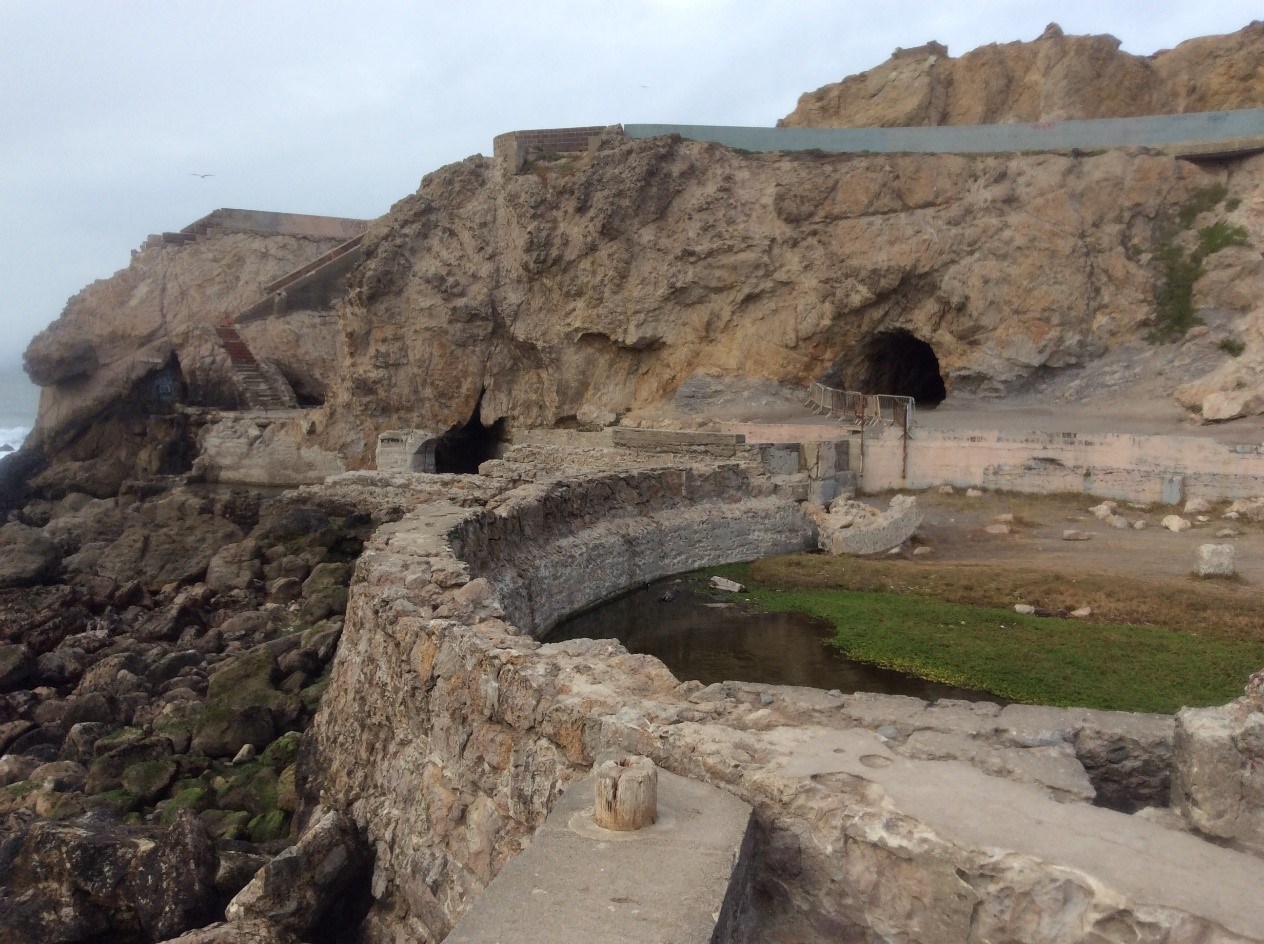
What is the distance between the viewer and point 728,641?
934 cm

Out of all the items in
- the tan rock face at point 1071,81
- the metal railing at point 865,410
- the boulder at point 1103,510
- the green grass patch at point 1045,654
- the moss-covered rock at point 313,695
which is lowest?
the moss-covered rock at point 313,695

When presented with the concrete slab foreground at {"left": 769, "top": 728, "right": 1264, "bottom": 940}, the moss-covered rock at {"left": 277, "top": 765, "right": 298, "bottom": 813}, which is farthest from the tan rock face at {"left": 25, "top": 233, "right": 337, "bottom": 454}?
the concrete slab foreground at {"left": 769, "top": 728, "right": 1264, "bottom": 940}

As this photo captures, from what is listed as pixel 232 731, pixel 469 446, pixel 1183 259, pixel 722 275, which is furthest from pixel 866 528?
pixel 469 446

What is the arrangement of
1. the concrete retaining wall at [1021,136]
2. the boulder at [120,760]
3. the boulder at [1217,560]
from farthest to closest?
1. the concrete retaining wall at [1021,136]
2. the boulder at [1217,560]
3. the boulder at [120,760]

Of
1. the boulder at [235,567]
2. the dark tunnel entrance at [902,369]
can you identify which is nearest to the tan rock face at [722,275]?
the dark tunnel entrance at [902,369]

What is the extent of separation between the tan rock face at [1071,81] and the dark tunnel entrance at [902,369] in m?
6.15

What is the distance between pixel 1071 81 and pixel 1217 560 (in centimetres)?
1717

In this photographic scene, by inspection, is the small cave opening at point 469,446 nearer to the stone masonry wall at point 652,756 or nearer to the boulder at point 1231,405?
the boulder at point 1231,405

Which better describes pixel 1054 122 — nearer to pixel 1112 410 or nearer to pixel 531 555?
pixel 1112 410

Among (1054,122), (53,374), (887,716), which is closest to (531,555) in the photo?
(887,716)

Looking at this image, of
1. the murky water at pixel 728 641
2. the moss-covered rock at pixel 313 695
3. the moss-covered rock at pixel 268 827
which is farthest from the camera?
the moss-covered rock at pixel 313 695

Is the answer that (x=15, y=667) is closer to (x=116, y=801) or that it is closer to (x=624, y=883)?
(x=116, y=801)

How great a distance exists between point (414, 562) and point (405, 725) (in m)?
2.01

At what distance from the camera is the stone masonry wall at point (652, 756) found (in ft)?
9.78
